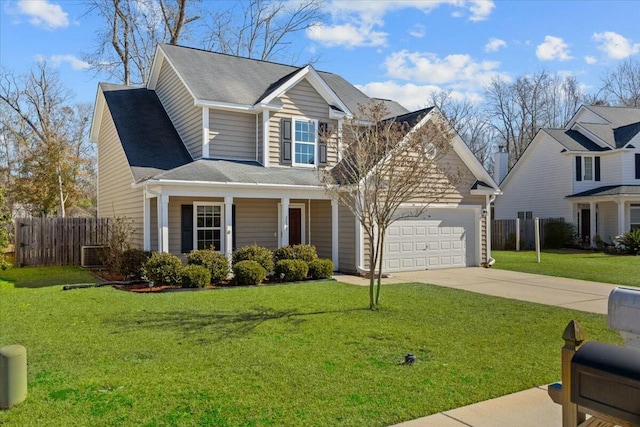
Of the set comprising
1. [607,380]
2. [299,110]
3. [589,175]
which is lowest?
[607,380]

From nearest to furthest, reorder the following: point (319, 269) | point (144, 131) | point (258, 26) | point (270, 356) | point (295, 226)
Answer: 1. point (270, 356)
2. point (319, 269)
3. point (144, 131)
4. point (295, 226)
5. point (258, 26)

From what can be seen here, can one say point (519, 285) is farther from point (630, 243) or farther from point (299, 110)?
point (630, 243)

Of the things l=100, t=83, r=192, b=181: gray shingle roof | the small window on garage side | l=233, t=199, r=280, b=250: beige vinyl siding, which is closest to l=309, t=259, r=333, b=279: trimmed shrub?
l=233, t=199, r=280, b=250: beige vinyl siding

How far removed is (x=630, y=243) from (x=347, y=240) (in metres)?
14.9

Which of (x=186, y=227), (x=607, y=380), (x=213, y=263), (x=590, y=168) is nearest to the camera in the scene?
(x=607, y=380)

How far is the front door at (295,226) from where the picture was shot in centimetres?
1645

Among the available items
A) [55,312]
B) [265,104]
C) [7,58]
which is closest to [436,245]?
[265,104]

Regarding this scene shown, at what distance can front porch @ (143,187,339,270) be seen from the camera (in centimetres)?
1304

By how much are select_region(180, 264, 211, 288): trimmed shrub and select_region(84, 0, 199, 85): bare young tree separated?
18.8 meters

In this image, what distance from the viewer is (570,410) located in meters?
2.75

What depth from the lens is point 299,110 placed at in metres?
15.7

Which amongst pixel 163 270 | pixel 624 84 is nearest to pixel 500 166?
pixel 624 84

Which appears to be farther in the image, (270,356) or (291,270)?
(291,270)

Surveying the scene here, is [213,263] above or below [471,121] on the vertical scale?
below
